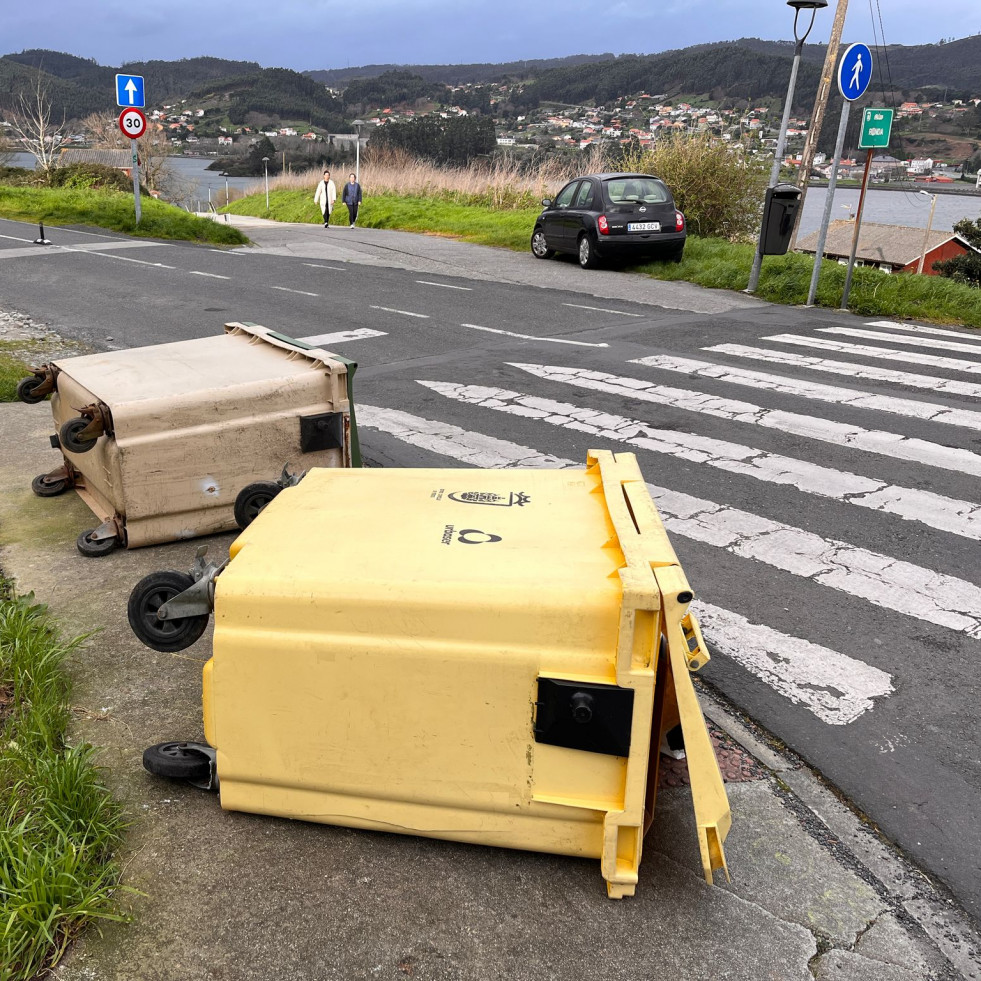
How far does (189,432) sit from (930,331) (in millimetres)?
10782

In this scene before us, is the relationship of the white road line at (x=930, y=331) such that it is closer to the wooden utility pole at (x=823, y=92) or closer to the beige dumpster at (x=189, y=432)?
the wooden utility pole at (x=823, y=92)

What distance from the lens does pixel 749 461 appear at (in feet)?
23.1

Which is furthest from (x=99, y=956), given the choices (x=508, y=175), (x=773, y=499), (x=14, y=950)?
(x=508, y=175)

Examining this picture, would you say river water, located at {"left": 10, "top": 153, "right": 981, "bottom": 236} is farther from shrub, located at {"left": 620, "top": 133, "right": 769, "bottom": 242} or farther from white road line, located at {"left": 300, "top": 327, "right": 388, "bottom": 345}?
white road line, located at {"left": 300, "top": 327, "right": 388, "bottom": 345}

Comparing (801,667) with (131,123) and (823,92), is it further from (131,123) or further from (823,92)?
(823,92)

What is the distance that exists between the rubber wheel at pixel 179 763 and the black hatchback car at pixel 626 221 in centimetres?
1531

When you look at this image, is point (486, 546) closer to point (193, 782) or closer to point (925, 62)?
point (193, 782)

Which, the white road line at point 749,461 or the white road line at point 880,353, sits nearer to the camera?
the white road line at point 749,461

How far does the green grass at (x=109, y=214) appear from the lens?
2214cm

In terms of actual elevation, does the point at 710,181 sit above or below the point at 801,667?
above

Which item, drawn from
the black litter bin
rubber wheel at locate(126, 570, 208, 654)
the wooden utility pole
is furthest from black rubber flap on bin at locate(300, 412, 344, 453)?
the wooden utility pole

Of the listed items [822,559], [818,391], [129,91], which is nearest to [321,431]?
[822,559]

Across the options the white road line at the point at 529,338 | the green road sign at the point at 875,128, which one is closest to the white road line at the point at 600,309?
the white road line at the point at 529,338

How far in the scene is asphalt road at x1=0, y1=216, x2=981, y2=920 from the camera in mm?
3951
